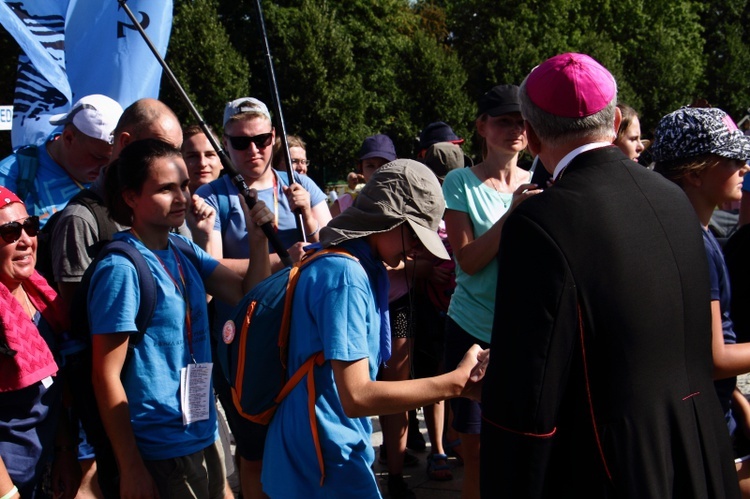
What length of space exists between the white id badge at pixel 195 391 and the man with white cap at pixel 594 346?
133 cm

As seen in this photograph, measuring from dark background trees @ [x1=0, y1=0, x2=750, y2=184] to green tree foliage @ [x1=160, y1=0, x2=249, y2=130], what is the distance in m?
0.04

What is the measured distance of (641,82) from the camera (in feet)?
125

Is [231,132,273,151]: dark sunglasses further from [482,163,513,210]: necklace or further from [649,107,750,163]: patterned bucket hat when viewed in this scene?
[649,107,750,163]: patterned bucket hat

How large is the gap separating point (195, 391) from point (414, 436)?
10.2 feet

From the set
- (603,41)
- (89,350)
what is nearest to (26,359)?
(89,350)

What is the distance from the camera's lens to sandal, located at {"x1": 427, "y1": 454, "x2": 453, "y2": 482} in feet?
16.9

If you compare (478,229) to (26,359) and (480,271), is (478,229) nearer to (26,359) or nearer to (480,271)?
(480,271)

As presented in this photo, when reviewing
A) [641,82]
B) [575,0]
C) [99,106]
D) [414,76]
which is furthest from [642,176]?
[575,0]

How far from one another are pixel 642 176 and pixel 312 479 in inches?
52.5

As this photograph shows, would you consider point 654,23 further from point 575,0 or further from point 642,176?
point 642,176

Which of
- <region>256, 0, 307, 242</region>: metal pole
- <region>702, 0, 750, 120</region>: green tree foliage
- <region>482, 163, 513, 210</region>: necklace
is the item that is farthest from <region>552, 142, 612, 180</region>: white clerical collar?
<region>702, 0, 750, 120</region>: green tree foliage

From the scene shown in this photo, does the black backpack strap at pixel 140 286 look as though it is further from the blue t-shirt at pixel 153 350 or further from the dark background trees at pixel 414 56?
the dark background trees at pixel 414 56

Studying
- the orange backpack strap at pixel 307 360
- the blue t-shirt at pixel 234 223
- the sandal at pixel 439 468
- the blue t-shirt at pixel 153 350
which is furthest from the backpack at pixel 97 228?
the sandal at pixel 439 468

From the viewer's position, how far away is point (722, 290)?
2922 millimetres
